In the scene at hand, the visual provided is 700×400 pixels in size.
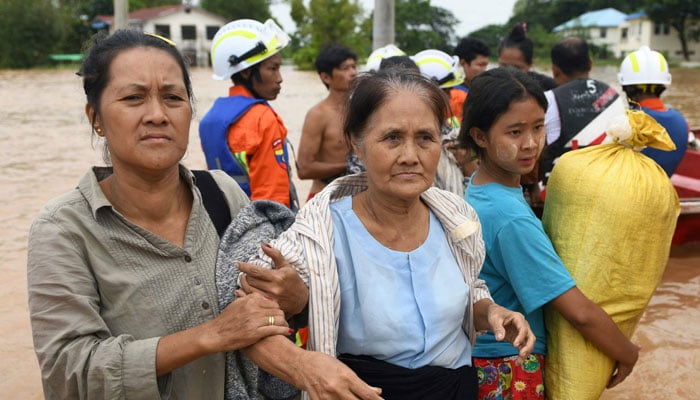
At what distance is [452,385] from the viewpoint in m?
1.79

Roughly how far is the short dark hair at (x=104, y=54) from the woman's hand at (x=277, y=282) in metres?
0.56

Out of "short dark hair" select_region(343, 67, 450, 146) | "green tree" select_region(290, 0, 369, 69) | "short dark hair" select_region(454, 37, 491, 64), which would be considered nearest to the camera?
"short dark hair" select_region(343, 67, 450, 146)

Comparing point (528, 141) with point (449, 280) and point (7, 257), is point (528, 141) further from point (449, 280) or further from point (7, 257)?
point (7, 257)

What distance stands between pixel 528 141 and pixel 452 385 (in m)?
0.92

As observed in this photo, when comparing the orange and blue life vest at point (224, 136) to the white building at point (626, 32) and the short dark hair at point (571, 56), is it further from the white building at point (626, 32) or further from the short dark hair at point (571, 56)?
the white building at point (626, 32)

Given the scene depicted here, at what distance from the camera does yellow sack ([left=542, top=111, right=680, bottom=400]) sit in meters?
2.15

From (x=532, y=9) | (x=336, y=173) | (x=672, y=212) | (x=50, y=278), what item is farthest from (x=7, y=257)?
(x=532, y=9)

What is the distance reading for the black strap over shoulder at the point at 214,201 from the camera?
1.81 m

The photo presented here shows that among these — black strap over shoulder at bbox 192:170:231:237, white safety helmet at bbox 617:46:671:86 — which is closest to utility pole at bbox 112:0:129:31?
white safety helmet at bbox 617:46:671:86

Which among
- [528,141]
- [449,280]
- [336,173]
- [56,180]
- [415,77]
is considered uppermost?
[415,77]

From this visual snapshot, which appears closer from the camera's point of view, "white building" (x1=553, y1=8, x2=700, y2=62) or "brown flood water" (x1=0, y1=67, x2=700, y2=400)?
"brown flood water" (x1=0, y1=67, x2=700, y2=400)

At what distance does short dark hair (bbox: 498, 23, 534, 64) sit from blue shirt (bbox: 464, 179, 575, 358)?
156 inches

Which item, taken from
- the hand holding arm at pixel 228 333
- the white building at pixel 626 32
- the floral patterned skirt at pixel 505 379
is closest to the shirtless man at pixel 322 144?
the floral patterned skirt at pixel 505 379

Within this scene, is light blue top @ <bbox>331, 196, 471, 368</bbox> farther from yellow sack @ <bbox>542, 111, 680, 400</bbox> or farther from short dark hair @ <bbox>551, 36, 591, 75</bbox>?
short dark hair @ <bbox>551, 36, 591, 75</bbox>
